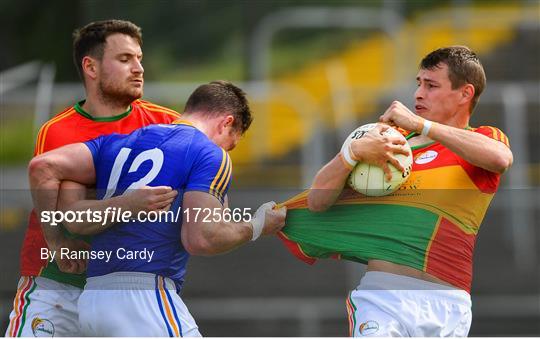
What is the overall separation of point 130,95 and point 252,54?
27.1ft

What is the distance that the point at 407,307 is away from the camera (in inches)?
182

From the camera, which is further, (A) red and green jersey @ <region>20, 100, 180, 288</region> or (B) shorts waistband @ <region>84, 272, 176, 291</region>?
(A) red and green jersey @ <region>20, 100, 180, 288</region>

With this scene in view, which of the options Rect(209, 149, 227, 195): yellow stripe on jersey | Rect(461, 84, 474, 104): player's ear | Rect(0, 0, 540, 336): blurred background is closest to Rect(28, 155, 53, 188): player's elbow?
Rect(209, 149, 227, 195): yellow stripe on jersey

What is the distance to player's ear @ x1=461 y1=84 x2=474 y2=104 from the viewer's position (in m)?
4.82

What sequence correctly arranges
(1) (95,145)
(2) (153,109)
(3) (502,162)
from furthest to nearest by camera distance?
1. (2) (153,109)
2. (1) (95,145)
3. (3) (502,162)

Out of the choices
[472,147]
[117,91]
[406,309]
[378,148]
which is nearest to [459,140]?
[472,147]

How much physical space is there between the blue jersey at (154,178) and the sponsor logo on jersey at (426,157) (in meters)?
0.82

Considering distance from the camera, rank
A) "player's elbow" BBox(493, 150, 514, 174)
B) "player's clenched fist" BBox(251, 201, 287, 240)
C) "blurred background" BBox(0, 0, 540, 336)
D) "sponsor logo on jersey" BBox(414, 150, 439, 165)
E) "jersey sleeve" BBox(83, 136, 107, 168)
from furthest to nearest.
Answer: "blurred background" BBox(0, 0, 540, 336)
"player's clenched fist" BBox(251, 201, 287, 240)
"sponsor logo on jersey" BBox(414, 150, 439, 165)
"jersey sleeve" BBox(83, 136, 107, 168)
"player's elbow" BBox(493, 150, 514, 174)

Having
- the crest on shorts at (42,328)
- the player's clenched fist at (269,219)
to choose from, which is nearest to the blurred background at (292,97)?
the player's clenched fist at (269,219)

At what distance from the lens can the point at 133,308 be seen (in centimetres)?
452

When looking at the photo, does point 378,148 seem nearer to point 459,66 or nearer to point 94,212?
point 459,66

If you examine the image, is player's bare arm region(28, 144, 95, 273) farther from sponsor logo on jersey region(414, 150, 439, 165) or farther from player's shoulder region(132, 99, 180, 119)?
sponsor logo on jersey region(414, 150, 439, 165)

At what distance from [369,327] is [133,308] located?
3.23ft

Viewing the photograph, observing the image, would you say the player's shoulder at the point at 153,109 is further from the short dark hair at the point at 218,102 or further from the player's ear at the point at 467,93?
the player's ear at the point at 467,93
